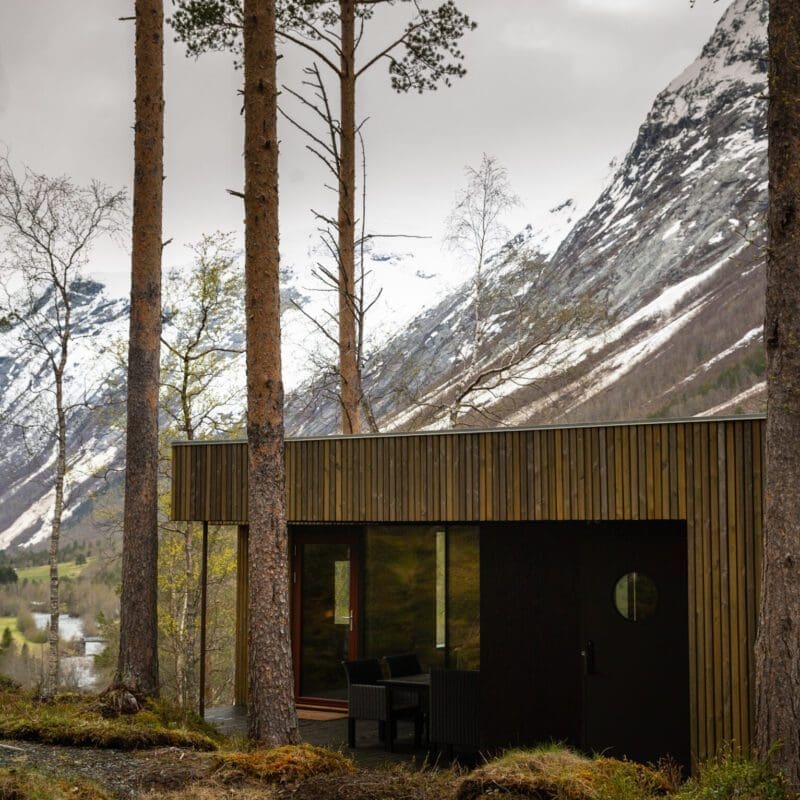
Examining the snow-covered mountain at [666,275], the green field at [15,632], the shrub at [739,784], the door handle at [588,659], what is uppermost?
the snow-covered mountain at [666,275]

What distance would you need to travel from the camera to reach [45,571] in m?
52.8

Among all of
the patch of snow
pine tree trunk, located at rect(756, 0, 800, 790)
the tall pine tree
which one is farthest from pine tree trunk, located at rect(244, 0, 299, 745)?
the patch of snow

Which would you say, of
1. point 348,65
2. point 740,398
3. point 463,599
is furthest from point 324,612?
point 740,398

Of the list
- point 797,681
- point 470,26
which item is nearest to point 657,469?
point 797,681

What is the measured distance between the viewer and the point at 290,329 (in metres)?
104

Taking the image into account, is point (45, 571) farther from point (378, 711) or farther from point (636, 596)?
point (636, 596)

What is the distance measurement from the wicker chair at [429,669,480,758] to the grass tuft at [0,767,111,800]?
289 cm

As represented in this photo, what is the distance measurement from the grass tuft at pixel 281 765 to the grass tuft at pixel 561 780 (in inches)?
44.2

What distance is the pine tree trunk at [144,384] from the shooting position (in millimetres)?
9023

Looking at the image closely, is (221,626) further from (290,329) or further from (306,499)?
(290,329)

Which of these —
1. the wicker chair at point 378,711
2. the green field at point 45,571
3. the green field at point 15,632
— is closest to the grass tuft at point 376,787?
the wicker chair at point 378,711

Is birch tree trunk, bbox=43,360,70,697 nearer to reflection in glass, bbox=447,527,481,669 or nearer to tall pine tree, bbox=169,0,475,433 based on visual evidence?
tall pine tree, bbox=169,0,475,433

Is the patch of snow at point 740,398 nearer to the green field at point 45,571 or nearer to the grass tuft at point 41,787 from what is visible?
the green field at point 45,571

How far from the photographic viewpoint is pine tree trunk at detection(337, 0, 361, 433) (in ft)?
43.8
